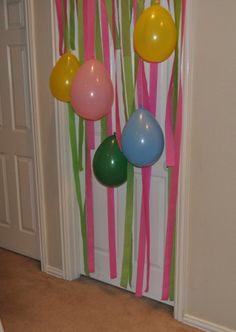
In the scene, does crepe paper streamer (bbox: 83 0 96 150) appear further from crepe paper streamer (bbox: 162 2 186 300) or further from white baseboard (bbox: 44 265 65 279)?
white baseboard (bbox: 44 265 65 279)

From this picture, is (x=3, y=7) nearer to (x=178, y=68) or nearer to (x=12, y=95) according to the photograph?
(x=12, y=95)

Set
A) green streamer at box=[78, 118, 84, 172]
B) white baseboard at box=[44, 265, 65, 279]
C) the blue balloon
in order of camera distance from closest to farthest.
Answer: the blue balloon → green streamer at box=[78, 118, 84, 172] → white baseboard at box=[44, 265, 65, 279]

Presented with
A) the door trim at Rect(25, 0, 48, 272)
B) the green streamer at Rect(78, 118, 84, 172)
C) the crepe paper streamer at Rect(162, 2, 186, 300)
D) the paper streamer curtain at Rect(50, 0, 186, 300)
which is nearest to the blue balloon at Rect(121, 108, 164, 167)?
the paper streamer curtain at Rect(50, 0, 186, 300)

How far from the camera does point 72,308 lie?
7.85 ft

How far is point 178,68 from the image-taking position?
203cm

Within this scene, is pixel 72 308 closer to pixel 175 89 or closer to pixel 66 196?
pixel 66 196

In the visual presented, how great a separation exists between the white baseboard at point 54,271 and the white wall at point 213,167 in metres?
0.98

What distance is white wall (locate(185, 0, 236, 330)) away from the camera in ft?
6.03

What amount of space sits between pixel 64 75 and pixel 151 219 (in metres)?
0.99

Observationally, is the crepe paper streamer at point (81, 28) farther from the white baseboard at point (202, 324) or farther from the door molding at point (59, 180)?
the white baseboard at point (202, 324)

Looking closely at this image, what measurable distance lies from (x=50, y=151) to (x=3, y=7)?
110 cm

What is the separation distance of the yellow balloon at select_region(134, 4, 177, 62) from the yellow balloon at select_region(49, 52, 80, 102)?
0.49m

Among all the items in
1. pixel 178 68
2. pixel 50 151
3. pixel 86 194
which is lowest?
pixel 86 194

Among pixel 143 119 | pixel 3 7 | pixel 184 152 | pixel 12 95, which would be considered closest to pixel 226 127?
pixel 184 152
